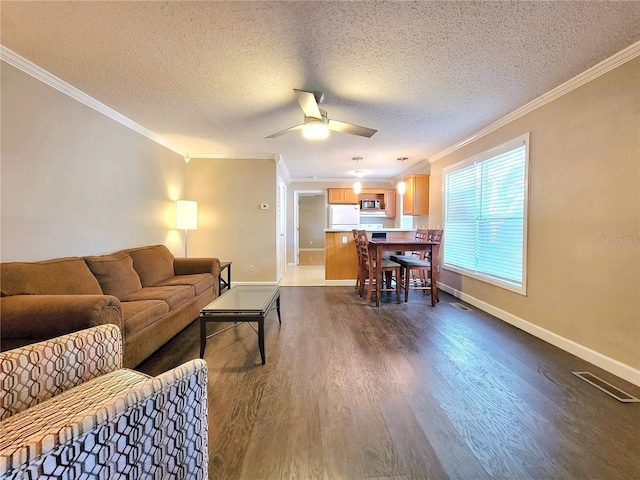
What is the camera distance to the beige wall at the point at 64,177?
77.3 inches

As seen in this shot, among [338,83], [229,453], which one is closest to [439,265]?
[338,83]

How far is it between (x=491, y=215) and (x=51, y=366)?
13.3 feet

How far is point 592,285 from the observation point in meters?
2.19

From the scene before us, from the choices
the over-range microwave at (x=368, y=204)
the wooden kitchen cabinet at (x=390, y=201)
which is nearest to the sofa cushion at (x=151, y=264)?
the over-range microwave at (x=368, y=204)

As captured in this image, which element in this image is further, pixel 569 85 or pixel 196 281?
pixel 196 281

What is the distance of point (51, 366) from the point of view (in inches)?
42.0

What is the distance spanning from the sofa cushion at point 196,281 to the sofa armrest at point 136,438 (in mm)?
2184

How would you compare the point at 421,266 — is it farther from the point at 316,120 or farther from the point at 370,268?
the point at 316,120

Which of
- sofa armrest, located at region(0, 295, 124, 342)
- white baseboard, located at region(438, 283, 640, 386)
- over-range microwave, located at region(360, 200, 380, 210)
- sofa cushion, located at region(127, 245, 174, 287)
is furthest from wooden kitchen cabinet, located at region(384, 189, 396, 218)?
sofa armrest, located at region(0, 295, 124, 342)

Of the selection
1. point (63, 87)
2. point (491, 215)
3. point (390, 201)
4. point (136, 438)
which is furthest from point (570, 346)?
point (390, 201)

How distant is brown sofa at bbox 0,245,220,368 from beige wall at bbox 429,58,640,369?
3562mm

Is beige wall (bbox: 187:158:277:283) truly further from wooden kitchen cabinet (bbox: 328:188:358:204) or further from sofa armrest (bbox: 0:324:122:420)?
sofa armrest (bbox: 0:324:122:420)

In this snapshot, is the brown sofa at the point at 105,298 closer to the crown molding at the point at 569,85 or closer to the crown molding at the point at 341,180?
the crown molding at the point at 569,85

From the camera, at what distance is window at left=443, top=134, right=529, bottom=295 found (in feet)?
9.63
